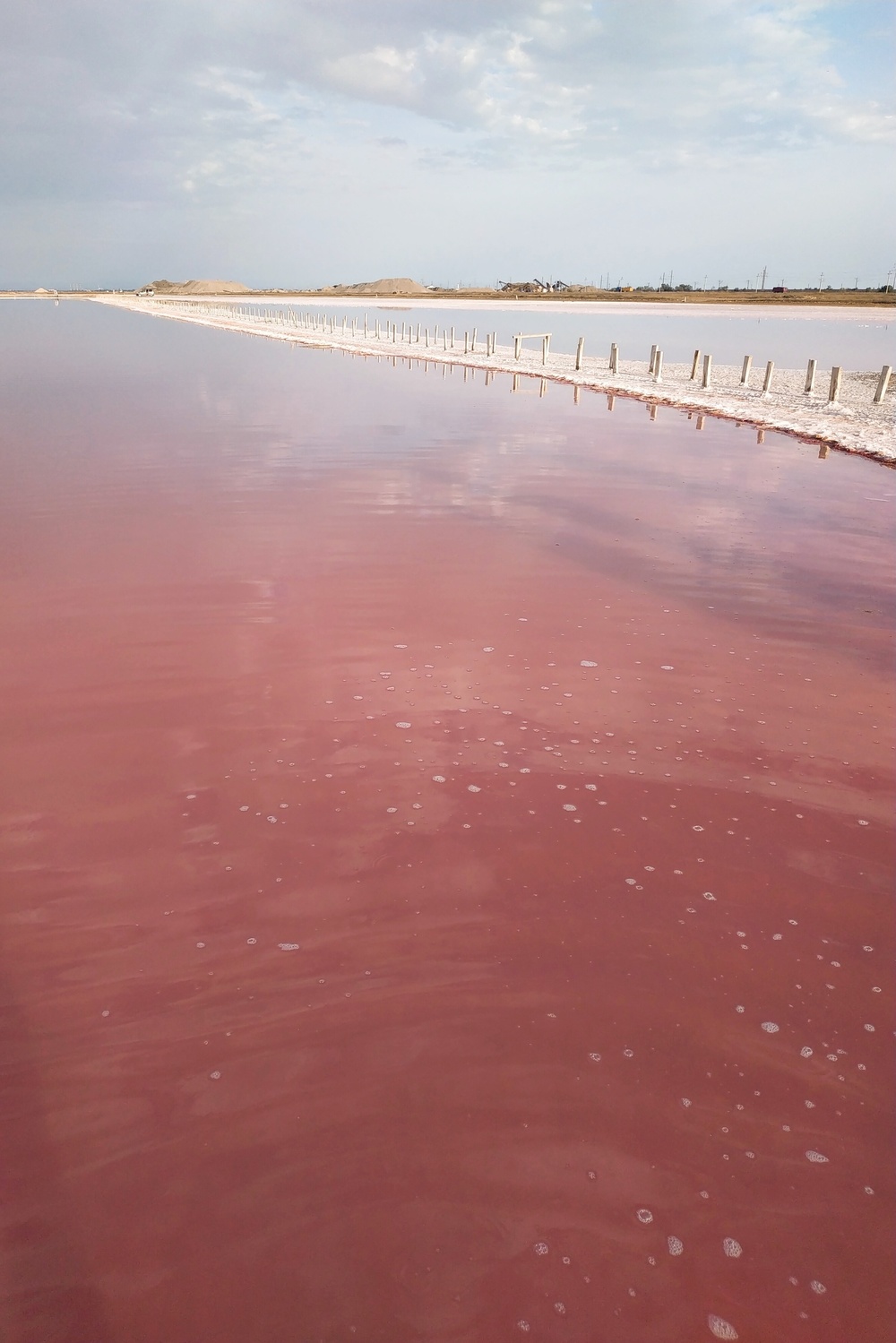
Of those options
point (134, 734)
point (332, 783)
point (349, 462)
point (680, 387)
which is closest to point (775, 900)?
point (332, 783)

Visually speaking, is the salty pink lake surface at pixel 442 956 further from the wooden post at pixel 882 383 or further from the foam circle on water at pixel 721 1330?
the wooden post at pixel 882 383

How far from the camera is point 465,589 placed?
799 centimetres

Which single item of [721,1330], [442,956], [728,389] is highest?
[728,389]

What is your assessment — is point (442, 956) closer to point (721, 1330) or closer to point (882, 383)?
point (721, 1330)

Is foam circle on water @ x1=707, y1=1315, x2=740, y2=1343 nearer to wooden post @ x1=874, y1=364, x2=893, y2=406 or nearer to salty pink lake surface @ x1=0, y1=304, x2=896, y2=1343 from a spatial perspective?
salty pink lake surface @ x1=0, y1=304, x2=896, y2=1343

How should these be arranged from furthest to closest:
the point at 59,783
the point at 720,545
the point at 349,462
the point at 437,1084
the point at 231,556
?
the point at 349,462 → the point at 720,545 → the point at 231,556 → the point at 59,783 → the point at 437,1084

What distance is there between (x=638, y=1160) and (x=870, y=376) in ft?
116

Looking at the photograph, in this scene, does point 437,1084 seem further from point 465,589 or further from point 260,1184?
point 465,589

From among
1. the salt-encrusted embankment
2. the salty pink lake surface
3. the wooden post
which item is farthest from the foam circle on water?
the wooden post

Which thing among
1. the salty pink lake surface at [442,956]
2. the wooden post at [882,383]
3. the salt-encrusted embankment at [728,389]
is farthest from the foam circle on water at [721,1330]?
the wooden post at [882,383]

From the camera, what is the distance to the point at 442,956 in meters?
3.51


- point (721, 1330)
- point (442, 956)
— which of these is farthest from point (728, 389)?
point (721, 1330)

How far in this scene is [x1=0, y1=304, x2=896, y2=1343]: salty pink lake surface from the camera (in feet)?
7.97

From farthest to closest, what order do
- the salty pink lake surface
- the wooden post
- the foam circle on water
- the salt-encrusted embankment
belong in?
the wooden post → the salt-encrusted embankment → the salty pink lake surface → the foam circle on water
